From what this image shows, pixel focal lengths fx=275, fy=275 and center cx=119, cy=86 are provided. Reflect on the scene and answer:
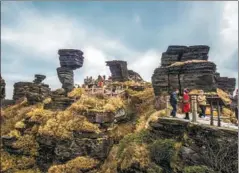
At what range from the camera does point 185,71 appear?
25.4m

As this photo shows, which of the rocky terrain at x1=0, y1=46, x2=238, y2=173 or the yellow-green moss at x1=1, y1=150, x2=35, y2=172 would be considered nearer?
the rocky terrain at x1=0, y1=46, x2=238, y2=173

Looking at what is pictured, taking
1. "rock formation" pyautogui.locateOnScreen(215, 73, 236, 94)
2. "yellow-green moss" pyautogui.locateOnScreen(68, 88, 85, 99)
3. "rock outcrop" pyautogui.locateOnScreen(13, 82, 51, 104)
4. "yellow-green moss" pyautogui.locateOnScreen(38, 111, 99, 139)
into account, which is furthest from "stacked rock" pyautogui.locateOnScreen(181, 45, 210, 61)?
"rock outcrop" pyautogui.locateOnScreen(13, 82, 51, 104)

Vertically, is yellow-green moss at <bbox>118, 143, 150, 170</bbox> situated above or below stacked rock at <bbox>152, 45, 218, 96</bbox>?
below

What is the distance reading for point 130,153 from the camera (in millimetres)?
15227

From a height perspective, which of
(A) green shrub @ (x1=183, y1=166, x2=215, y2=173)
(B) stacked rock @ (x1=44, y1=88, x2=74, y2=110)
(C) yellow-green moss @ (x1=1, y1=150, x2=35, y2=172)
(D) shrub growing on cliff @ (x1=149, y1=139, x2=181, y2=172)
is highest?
(B) stacked rock @ (x1=44, y1=88, x2=74, y2=110)

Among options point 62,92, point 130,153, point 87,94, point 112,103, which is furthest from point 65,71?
point 130,153

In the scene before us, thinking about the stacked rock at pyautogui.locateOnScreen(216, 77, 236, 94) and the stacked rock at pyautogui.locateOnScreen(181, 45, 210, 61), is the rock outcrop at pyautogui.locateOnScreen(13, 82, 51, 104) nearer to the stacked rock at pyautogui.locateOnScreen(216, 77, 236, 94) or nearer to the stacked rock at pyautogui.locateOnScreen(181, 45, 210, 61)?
the stacked rock at pyautogui.locateOnScreen(181, 45, 210, 61)

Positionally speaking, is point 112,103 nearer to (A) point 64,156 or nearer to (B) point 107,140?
(B) point 107,140

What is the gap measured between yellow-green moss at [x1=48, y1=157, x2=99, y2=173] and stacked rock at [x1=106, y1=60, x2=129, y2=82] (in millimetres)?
18805

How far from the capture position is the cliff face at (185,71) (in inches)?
956

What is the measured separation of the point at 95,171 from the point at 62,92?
1187cm

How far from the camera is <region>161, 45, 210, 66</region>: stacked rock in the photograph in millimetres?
27891

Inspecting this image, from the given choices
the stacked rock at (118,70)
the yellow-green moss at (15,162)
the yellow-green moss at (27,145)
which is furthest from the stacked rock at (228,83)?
the yellow-green moss at (15,162)

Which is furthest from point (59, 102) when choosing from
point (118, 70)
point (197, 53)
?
point (197, 53)
